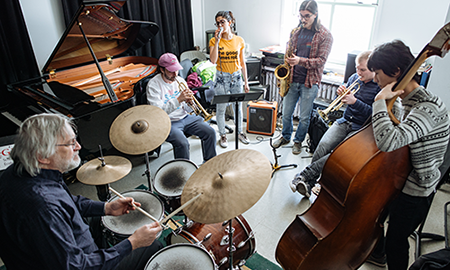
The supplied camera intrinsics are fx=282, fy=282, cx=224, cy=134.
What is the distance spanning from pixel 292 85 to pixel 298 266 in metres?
2.10

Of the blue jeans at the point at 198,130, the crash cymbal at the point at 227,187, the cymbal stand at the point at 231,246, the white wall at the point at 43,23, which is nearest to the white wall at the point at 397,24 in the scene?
the white wall at the point at 43,23

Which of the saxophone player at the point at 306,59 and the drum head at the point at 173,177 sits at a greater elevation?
the saxophone player at the point at 306,59

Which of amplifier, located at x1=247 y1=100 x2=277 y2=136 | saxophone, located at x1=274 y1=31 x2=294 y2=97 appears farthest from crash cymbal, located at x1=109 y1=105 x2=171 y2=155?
amplifier, located at x1=247 y1=100 x2=277 y2=136

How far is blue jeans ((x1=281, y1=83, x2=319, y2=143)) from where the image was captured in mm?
3092

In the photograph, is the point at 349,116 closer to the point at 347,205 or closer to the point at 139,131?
the point at 347,205

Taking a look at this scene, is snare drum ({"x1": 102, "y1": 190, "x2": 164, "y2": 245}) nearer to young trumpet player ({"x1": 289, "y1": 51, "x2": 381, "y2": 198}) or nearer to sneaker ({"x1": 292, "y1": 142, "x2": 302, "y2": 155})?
young trumpet player ({"x1": 289, "y1": 51, "x2": 381, "y2": 198})

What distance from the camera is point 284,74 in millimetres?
3176

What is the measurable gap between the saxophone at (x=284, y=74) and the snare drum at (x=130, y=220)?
1.95 metres

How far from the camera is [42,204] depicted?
1.10m

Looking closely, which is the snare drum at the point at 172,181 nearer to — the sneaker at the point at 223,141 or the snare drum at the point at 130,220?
the snare drum at the point at 130,220

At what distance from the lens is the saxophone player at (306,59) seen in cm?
285

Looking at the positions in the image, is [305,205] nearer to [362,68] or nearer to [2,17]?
[362,68]

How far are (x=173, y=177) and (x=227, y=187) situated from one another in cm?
89

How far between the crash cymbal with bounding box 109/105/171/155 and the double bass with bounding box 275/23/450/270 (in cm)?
104
